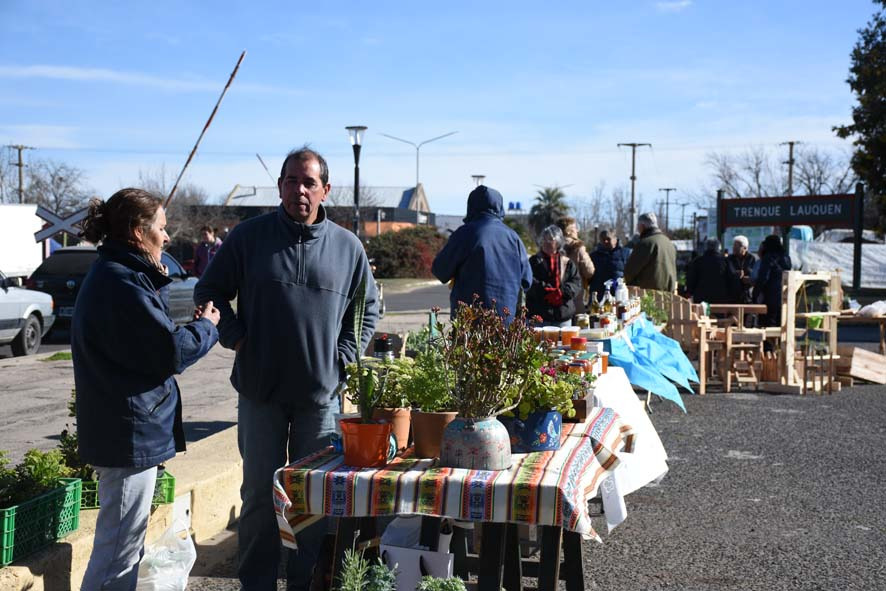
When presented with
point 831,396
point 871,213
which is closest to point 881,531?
point 831,396

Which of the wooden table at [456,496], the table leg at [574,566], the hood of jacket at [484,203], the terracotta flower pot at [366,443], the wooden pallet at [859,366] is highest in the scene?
the hood of jacket at [484,203]

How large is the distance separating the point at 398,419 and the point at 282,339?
61 centimetres

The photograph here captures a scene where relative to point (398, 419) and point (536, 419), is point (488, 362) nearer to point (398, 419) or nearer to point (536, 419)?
point (536, 419)

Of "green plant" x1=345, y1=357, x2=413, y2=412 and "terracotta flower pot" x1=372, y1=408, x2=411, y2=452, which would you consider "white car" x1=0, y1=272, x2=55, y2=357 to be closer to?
"green plant" x1=345, y1=357, x2=413, y2=412

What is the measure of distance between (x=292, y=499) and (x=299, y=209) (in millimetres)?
1258

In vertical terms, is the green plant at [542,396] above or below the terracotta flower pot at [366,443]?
above

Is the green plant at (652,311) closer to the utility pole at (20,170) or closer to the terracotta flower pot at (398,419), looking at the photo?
the terracotta flower pot at (398,419)

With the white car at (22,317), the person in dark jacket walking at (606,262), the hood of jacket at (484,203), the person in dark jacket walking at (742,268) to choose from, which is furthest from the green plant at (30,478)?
the person in dark jacket walking at (742,268)

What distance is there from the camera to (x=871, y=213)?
2183 inches

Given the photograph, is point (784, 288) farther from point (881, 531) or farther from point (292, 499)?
point (292, 499)

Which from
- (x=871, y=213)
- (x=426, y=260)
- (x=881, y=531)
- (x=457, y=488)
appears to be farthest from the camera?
(x=871, y=213)

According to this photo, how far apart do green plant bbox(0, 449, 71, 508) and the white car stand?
33.2 ft

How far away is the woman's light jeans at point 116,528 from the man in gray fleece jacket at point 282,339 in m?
0.54

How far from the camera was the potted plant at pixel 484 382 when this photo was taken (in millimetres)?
3479
